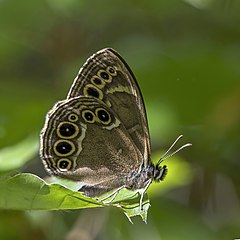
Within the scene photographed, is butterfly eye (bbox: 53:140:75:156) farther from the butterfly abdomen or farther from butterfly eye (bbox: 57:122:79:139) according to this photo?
the butterfly abdomen

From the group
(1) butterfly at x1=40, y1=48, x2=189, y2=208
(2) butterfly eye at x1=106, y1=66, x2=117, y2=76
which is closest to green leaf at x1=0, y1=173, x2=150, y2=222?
(1) butterfly at x1=40, y1=48, x2=189, y2=208

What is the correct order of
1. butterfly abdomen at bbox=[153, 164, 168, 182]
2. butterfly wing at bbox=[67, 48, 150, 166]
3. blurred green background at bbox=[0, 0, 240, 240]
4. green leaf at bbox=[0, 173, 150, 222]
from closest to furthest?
green leaf at bbox=[0, 173, 150, 222], butterfly wing at bbox=[67, 48, 150, 166], butterfly abdomen at bbox=[153, 164, 168, 182], blurred green background at bbox=[0, 0, 240, 240]

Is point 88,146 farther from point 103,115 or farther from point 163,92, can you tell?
point 163,92

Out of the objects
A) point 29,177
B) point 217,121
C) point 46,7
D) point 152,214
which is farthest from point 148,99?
point 29,177

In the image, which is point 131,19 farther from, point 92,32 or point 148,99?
point 148,99

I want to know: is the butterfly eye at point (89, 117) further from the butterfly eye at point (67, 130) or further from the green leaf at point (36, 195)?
the green leaf at point (36, 195)

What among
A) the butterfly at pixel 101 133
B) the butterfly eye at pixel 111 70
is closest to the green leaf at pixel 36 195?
the butterfly at pixel 101 133
